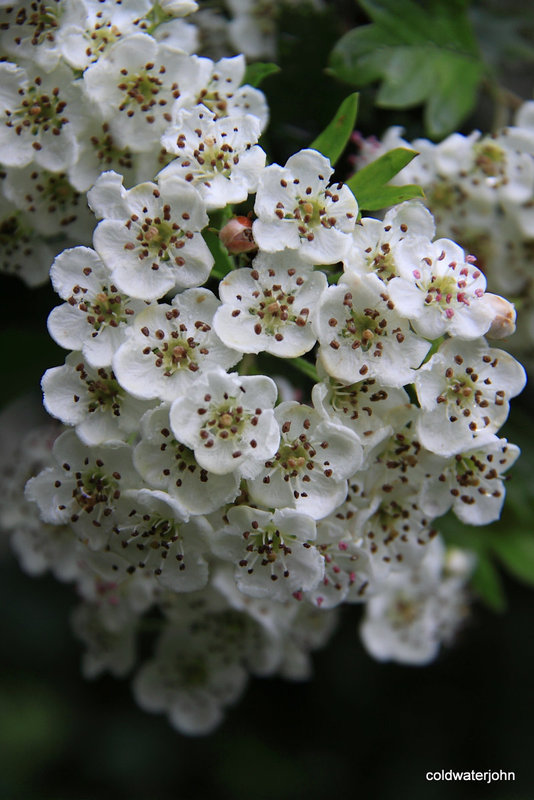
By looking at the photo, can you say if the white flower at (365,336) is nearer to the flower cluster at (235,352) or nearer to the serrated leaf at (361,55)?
the flower cluster at (235,352)

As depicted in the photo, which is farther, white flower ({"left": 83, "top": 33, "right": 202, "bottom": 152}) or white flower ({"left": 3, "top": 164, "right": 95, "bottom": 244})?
white flower ({"left": 3, "top": 164, "right": 95, "bottom": 244})

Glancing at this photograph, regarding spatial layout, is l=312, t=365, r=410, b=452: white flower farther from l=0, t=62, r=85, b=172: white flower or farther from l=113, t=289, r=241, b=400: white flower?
l=0, t=62, r=85, b=172: white flower

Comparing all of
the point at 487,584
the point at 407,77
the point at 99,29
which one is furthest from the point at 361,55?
the point at 487,584

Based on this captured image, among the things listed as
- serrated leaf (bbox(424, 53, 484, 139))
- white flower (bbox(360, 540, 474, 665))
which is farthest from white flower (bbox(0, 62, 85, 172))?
white flower (bbox(360, 540, 474, 665))

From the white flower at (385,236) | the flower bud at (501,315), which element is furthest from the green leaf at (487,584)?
the white flower at (385,236)

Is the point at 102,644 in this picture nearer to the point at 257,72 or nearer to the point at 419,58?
the point at 257,72

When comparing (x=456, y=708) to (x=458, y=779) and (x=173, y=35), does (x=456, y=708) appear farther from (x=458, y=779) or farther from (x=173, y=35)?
(x=173, y=35)
